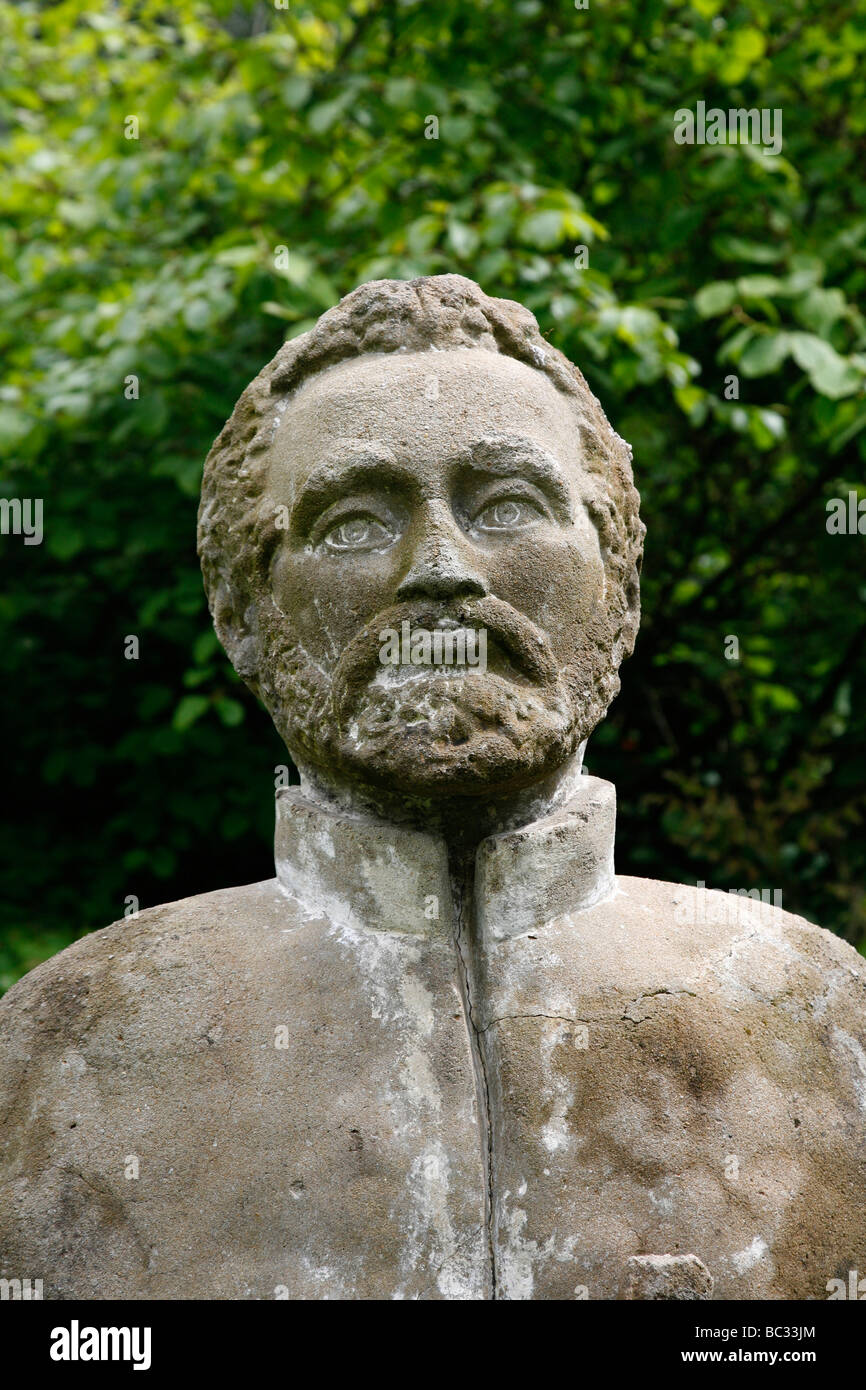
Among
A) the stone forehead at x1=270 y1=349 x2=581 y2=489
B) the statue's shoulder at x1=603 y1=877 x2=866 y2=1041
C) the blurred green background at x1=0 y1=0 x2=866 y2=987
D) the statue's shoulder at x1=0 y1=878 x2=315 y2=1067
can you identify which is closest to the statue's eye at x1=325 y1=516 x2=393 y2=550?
the stone forehead at x1=270 y1=349 x2=581 y2=489

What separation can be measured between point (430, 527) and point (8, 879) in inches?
140

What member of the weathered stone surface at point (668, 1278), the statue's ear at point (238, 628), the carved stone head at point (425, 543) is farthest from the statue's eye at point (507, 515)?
the weathered stone surface at point (668, 1278)

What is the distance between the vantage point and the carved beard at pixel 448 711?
2270 mm

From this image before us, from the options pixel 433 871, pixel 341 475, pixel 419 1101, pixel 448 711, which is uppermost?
pixel 341 475

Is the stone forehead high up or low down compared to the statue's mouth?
up

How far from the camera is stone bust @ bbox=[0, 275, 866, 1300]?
7.41ft

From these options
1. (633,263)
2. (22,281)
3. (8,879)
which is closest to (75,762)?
(8,879)

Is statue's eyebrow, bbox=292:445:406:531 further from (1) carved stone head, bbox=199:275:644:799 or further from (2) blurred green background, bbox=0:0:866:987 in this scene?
(2) blurred green background, bbox=0:0:866:987

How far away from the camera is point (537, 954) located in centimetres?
243

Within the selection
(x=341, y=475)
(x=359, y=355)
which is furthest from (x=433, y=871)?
(x=359, y=355)

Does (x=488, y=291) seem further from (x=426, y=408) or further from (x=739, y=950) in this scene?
(x=739, y=950)

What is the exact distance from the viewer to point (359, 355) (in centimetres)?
262

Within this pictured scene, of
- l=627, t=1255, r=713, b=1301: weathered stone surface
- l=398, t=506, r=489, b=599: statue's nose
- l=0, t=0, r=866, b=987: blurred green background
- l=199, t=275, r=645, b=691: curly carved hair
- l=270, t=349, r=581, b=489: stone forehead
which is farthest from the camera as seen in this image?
l=0, t=0, r=866, b=987: blurred green background

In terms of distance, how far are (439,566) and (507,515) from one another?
0.20 metres
